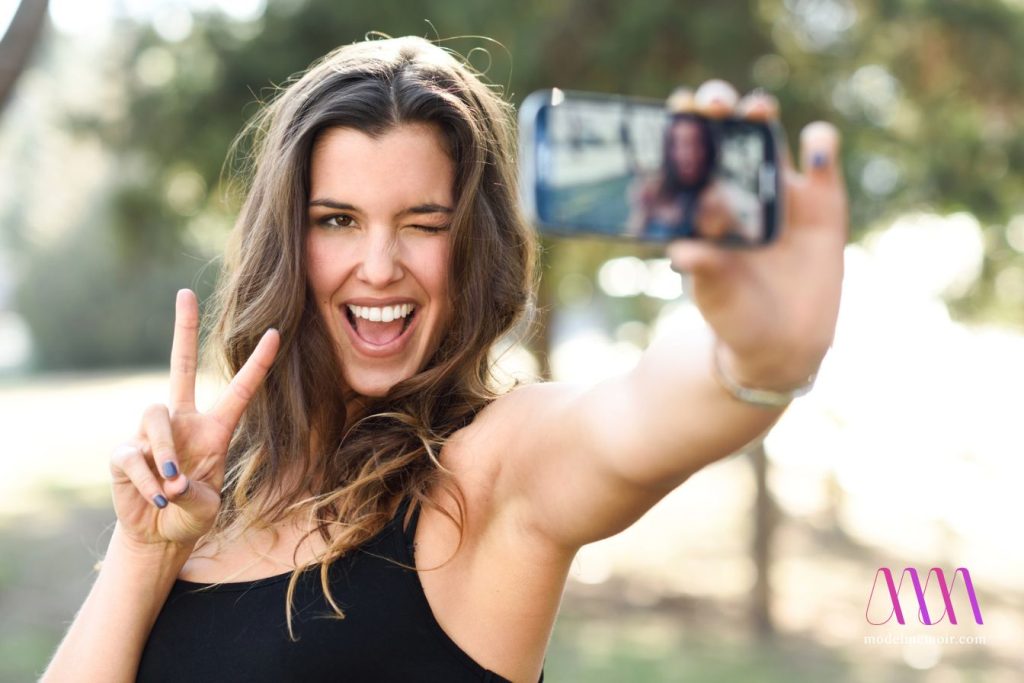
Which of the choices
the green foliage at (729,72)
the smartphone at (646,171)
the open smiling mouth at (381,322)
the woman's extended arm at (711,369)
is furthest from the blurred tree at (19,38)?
the smartphone at (646,171)

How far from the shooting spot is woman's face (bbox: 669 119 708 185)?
3.00ft

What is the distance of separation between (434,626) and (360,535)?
17cm

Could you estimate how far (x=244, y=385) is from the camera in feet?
5.25

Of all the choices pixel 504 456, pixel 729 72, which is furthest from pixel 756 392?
pixel 729 72

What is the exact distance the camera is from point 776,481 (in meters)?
10.6

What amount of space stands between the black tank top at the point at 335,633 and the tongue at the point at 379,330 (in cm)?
32

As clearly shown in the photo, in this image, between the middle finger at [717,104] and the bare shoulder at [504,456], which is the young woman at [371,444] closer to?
the bare shoulder at [504,456]

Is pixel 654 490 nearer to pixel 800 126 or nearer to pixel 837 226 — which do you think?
pixel 837 226

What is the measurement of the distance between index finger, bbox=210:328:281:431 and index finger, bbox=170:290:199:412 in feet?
0.17

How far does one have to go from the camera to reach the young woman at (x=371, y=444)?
1487mm

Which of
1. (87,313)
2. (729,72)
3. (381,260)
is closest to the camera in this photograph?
(381,260)

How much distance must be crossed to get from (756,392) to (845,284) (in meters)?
2.87

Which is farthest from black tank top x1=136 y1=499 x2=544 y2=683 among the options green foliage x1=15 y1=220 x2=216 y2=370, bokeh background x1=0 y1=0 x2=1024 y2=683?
green foliage x1=15 y1=220 x2=216 y2=370

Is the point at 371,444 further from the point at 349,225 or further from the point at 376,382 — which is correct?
the point at 349,225
